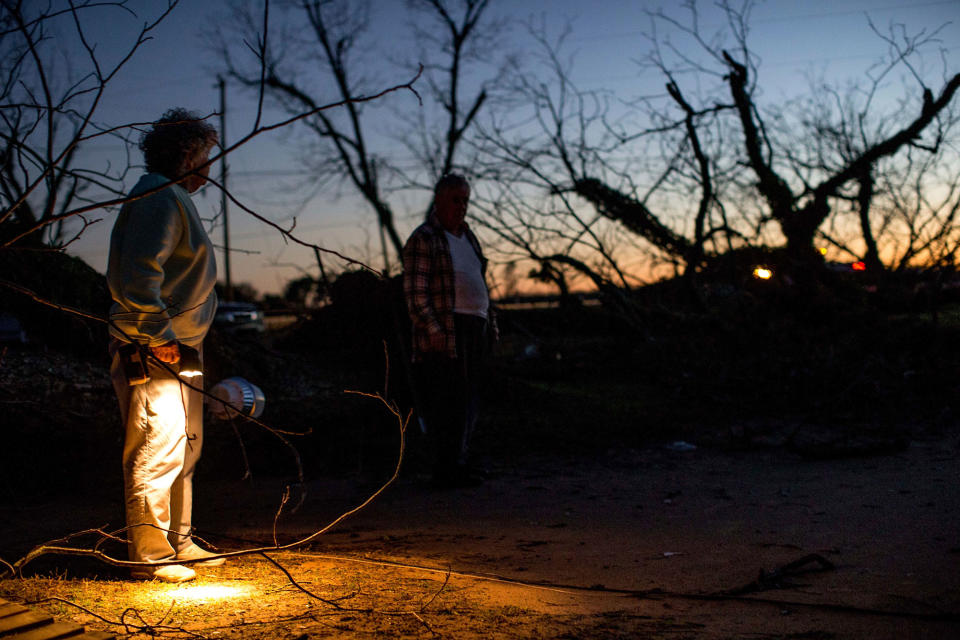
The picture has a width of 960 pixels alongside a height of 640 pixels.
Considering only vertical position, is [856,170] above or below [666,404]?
above

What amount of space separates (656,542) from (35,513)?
3299mm

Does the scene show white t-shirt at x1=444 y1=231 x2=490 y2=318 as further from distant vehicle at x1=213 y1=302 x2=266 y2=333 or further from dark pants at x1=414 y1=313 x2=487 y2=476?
distant vehicle at x1=213 y1=302 x2=266 y2=333

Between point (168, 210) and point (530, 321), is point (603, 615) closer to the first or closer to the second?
point (168, 210)

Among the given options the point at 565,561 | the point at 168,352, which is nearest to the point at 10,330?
the point at 168,352

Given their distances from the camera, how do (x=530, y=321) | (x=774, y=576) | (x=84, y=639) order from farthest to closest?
(x=530, y=321), (x=774, y=576), (x=84, y=639)

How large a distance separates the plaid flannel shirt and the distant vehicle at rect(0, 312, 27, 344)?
113 inches

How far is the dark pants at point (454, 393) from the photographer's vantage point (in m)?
4.84

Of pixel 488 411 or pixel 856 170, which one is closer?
pixel 488 411

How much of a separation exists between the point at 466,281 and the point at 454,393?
689mm

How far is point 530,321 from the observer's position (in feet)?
31.9

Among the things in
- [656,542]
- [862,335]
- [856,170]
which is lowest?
[656,542]

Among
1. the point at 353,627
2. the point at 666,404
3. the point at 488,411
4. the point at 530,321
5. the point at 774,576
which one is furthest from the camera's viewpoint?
the point at 530,321

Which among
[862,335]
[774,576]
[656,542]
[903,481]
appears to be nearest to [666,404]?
[862,335]

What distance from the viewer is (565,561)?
321cm
